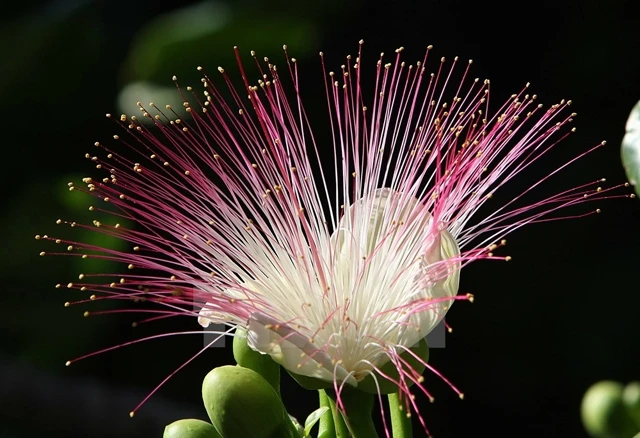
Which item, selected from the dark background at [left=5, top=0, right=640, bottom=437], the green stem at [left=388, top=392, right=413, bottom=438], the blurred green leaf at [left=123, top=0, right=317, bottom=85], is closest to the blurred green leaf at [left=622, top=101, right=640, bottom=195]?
the green stem at [left=388, top=392, right=413, bottom=438]

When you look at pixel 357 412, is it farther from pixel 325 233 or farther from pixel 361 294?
pixel 325 233

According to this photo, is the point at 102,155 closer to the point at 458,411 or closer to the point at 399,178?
the point at 458,411

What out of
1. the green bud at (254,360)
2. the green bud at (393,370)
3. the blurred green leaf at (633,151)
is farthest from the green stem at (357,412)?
the blurred green leaf at (633,151)

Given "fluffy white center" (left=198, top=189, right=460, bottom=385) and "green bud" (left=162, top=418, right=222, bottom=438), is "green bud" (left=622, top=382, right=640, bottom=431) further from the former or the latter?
"green bud" (left=162, top=418, right=222, bottom=438)

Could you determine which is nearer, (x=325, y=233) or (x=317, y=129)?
(x=325, y=233)

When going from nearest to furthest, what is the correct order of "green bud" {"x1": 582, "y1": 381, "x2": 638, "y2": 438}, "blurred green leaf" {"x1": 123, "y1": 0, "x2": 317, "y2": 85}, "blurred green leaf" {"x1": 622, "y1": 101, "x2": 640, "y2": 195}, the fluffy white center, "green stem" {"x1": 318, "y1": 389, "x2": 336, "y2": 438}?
"blurred green leaf" {"x1": 622, "y1": 101, "x2": 640, "y2": 195} < the fluffy white center < "green stem" {"x1": 318, "y1": 389, "x2": 336, "y2": 438} < "green bud" {"x1": 582, "y1": 381, "x2": 638, "y2": 438} < "blurred green leaf" {"x1": 123, "y1": 0, "x2": 317, "y2": 85}

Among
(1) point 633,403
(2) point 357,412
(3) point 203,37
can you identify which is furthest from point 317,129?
(2) point 357,412
